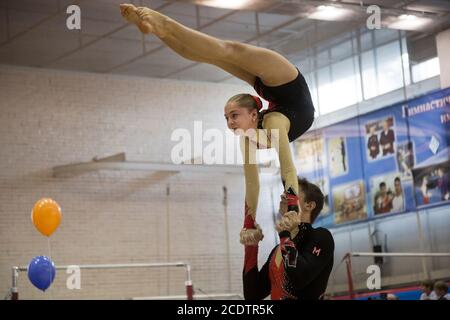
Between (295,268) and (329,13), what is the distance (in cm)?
689

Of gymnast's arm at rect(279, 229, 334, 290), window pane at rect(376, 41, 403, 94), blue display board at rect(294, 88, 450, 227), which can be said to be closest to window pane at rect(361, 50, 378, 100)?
window pane at rect(376, 41, 403, 94)

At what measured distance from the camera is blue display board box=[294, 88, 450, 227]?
34.6ft

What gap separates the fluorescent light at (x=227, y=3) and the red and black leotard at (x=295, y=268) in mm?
5460

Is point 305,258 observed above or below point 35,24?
below

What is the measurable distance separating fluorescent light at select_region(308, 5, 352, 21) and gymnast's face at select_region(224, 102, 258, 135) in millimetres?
6245

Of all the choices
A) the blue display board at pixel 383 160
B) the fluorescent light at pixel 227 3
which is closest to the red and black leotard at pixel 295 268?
the fluorescent light at pixel 227 3

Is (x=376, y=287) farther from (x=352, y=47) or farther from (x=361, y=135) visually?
→ (x=352, y=47)

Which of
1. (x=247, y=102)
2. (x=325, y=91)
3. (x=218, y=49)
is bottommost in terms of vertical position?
(x=247, y=102)

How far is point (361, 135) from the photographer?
36.0 ft

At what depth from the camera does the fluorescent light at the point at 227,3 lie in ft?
29.1

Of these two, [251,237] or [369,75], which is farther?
[369,75]

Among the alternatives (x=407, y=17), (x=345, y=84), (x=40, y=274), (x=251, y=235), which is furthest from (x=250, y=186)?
(x=345, y=84)

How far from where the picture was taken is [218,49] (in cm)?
351

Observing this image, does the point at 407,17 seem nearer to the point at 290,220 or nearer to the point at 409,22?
the point at 409,22
